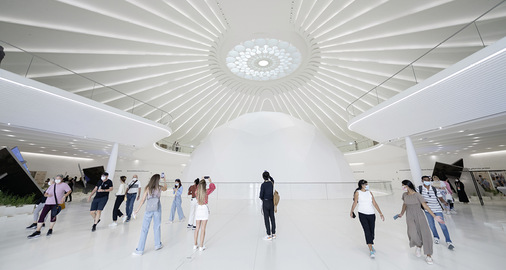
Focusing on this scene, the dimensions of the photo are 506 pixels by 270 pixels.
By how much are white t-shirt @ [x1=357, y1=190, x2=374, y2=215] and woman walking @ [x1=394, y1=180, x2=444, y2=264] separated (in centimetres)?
83

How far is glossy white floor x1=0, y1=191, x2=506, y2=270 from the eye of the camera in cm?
352

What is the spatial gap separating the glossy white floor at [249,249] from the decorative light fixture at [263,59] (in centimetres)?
1447

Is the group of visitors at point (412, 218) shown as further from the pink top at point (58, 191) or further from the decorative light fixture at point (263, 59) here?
the decorative light fixture at point (263, 59)

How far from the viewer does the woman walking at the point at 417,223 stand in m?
3.72

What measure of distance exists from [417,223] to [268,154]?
41.7ft

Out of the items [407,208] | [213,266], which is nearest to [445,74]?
[407,208]

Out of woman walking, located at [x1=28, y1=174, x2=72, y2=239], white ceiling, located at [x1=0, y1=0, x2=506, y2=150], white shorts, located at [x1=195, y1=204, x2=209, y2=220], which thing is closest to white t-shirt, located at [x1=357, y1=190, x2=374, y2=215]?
white shorts, located at [x1=195, y1=204, x2=209, y2=220]

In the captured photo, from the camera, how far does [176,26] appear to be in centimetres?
1316

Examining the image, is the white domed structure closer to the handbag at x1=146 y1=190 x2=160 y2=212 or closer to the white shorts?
the white shorts

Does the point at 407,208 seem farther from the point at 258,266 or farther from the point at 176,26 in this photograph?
the point at 176,26

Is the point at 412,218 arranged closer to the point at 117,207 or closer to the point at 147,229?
the point at 147,229

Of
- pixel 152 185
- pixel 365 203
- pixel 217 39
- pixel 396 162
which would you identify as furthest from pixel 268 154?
pixel 396 162

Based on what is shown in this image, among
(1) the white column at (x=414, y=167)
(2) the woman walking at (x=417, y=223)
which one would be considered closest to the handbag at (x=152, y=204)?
(2) the woman walking at (x=417, y=223)

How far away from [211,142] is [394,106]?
51.1 ft
